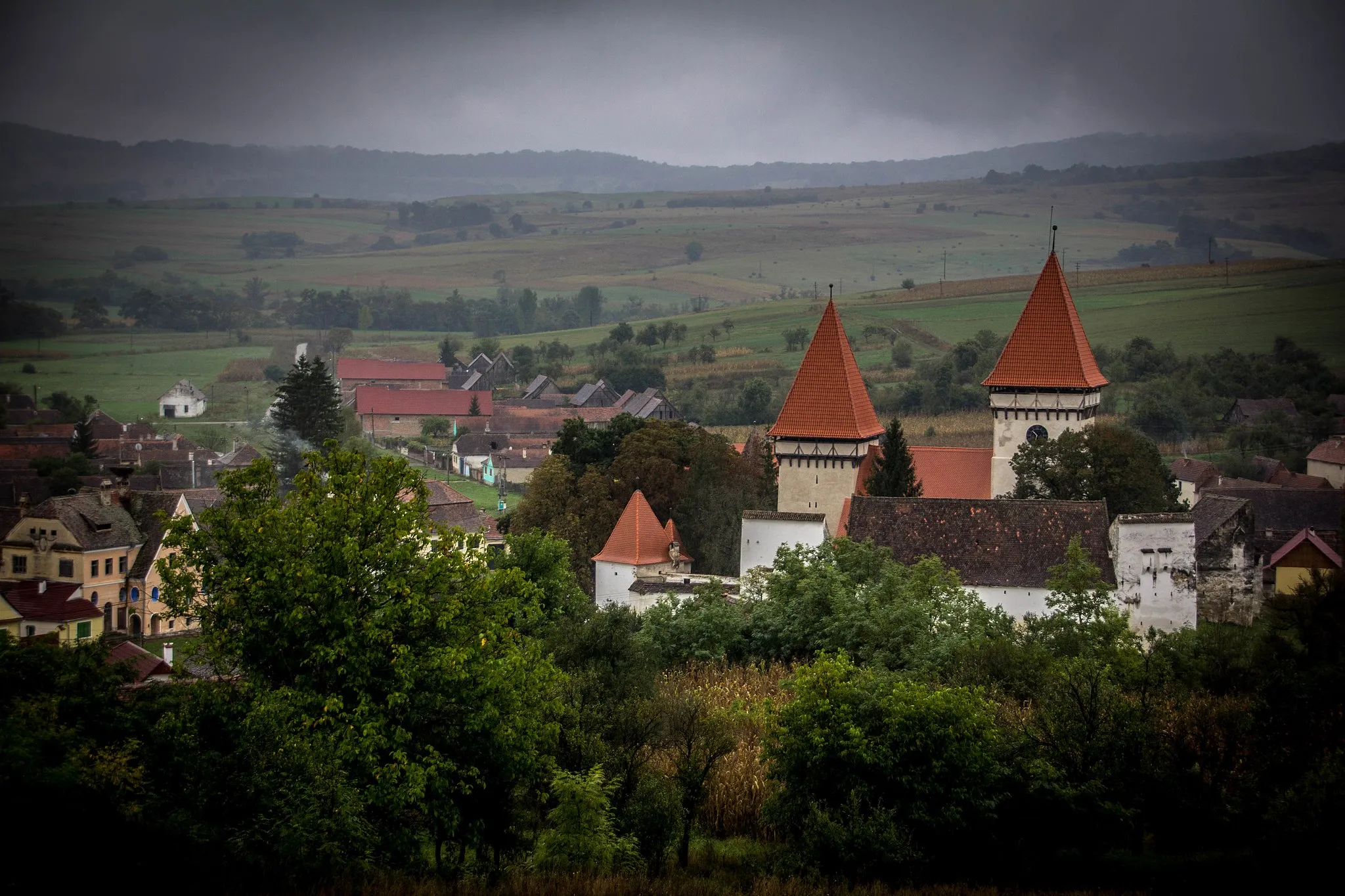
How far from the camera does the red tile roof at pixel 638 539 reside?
4206 cm

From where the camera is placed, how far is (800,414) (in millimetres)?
46344

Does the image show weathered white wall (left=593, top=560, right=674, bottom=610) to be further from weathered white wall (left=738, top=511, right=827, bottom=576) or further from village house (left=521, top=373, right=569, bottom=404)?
village house (left=521, top=373, right=569, bottom=404)

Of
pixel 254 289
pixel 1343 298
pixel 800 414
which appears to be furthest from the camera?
pixel 254 289

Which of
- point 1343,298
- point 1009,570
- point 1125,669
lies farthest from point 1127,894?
point 1343,298

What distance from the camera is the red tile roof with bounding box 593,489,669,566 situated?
138 ft

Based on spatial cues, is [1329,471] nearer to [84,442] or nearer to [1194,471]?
[1194,471]

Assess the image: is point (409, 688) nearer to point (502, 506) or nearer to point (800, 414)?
point (800, 414)

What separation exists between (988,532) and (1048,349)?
40.1 ft

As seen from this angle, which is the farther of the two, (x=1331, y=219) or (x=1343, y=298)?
(x=1331, y=219)

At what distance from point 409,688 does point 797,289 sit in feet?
560

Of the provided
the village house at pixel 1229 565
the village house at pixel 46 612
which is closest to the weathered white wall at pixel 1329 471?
the village house at pixel 1229 565

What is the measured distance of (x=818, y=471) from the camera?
46.2m

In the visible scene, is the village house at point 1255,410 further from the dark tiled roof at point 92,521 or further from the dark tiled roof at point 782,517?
the dark tiled roof at point 92,521

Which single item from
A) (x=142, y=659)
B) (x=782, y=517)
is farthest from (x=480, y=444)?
(x=142, y=659)
